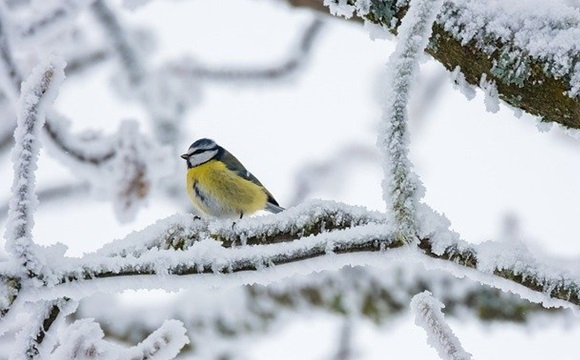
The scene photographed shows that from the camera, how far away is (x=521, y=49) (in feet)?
3.80

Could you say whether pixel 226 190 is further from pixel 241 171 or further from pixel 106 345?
pixel 106 345

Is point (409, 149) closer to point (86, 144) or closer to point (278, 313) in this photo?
point (86, 144)

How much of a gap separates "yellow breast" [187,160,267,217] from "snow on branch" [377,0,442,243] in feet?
6.78

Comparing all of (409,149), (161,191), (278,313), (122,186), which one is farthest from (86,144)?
(161,191)

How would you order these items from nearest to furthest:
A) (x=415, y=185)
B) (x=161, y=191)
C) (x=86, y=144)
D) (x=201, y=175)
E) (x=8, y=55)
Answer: (x=415, y=185) < (x=8, y=55) < (x=86, y=144) < (x=201, y=175) < (x=161, y=191)

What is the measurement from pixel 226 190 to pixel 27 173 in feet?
6.50

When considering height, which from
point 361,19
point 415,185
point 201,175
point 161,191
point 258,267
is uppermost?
point 361,19

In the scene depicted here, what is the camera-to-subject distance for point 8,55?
6.06 ft

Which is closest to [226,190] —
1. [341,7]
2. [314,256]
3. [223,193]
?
[223,193]

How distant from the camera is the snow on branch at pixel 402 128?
96 centimetres

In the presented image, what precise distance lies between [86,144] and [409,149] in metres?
1.36

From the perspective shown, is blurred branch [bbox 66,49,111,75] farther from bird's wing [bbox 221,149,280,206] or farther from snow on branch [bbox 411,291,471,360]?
snow on branch [bbox 411,291,471,360]

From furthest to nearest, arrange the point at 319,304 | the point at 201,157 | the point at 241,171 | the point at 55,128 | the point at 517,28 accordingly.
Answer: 1. the point at 201,157
2. the point at 241,171
3. the point at 319,304
4. the point at 55,128
5. the point at 517,28

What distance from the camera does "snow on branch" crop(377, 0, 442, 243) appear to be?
37.8 inches
